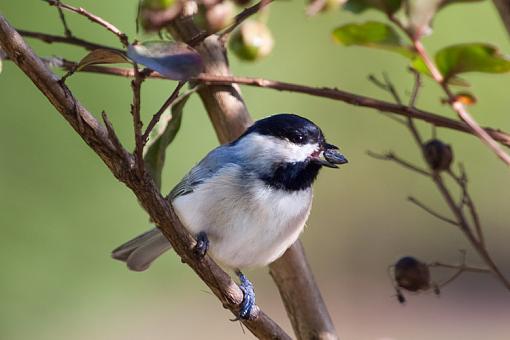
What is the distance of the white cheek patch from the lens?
1.95 meters

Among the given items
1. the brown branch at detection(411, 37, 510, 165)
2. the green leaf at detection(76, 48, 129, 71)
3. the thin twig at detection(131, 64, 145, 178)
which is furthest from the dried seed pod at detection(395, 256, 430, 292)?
the green leaf at detection(76, 48, 129, 71)

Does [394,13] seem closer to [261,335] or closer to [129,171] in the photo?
[129,171]

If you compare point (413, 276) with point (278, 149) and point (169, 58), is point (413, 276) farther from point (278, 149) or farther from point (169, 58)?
point (278, 149)

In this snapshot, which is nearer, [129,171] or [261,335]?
[129,171]

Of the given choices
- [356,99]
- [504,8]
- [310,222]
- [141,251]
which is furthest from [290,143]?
[310,222]

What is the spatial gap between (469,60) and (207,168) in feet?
3.45

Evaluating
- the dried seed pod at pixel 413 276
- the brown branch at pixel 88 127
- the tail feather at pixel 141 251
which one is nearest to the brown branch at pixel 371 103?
the dried seed pod at pixel 413 276

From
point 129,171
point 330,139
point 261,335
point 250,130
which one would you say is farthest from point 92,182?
point 129,171

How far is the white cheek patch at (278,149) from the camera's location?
76.9 inches

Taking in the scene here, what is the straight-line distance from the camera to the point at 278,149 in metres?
2.00

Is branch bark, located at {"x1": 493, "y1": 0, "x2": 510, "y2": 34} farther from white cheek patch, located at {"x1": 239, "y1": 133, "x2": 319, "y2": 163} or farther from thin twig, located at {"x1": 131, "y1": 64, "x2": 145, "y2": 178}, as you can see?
white cheek patch, located at {"x1": 239, "y1": 133, "x2": 319, "y2": 163}

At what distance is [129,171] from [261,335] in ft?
1.87

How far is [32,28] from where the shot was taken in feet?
12.8

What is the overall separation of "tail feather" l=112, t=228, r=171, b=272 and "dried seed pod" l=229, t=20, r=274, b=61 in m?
0.64
